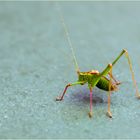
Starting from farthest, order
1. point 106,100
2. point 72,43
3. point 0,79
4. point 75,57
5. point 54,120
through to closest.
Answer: point 72,43
point 75,57
point 0,79
point 106,100
point 54,120

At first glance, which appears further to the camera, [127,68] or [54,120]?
[127,68]

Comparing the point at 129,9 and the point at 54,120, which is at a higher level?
the point at 129,9

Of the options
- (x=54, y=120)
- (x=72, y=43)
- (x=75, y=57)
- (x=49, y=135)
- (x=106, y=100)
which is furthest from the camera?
(x=72, y=43)

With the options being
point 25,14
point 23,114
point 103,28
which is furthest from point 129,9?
point 23,114

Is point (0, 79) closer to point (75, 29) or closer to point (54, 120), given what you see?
point (54, 120)

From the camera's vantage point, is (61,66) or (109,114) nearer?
(109,114)

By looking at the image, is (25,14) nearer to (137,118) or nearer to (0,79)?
(0,79)
